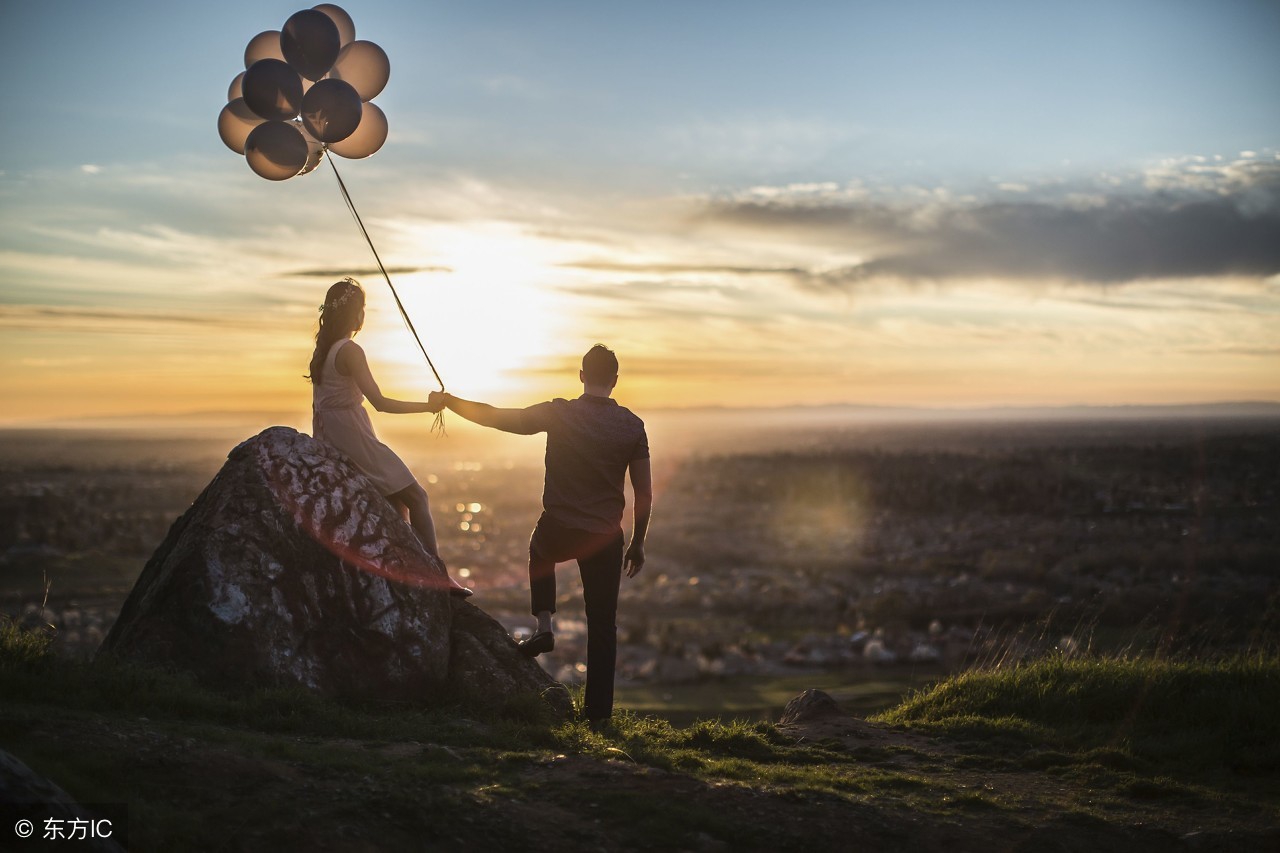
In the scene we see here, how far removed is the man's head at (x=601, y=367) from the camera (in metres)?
8.19

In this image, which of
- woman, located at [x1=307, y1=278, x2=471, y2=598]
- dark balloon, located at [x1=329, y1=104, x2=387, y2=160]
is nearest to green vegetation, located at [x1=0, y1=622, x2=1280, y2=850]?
woman, located at [x1=307, y1=278, x2=471, y2=598]

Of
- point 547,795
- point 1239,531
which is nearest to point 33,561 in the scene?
point 547,795

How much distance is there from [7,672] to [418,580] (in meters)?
3.01

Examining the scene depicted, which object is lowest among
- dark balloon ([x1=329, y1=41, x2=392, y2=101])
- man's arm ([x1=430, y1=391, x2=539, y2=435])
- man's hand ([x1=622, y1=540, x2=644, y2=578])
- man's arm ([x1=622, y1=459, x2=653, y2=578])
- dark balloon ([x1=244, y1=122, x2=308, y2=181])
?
man's hand ([x1=622, y1=540, x2=644, y2=578])

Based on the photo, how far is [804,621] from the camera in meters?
49.5

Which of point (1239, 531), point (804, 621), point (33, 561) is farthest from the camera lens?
point (1239, 531)

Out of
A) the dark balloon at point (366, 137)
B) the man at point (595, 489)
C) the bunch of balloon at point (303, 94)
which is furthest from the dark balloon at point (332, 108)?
the man at point (595, 489)

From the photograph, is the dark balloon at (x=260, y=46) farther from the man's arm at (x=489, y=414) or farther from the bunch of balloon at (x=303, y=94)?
the man's arm at (x=489, y=414)

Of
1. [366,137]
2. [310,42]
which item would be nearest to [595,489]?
[366,137]

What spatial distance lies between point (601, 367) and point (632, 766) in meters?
3.09

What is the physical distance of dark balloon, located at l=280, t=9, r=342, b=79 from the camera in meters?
8.84

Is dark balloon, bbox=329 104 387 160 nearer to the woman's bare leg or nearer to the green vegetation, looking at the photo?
the woman's bare leg

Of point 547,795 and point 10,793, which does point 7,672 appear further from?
point 547,795

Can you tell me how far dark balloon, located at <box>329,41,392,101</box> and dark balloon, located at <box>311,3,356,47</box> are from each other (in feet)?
0.31
